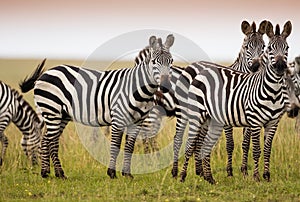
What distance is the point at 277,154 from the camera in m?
11.5

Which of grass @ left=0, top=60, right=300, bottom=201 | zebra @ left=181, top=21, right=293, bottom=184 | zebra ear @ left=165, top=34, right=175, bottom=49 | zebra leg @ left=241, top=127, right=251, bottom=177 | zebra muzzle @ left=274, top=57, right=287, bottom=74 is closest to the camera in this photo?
grass @ left=0, top=60, right=300, bottom=201

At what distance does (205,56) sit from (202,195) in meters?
3.83

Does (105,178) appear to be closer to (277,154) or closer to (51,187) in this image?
(51,187)

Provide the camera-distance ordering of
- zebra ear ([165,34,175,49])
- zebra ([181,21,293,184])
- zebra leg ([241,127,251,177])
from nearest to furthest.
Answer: zebra ([181,21,293,184]), zebra ear ([165,34,175,49]), zebra leg ([241,127,251,177])

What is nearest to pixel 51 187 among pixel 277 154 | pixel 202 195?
pixel 202 195

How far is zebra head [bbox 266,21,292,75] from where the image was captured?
8.47 meters

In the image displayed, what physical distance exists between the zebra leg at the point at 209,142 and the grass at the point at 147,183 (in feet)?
0.66

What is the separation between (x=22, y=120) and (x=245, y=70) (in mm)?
5218

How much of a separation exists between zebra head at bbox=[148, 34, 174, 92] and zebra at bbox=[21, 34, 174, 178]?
0.12 metres

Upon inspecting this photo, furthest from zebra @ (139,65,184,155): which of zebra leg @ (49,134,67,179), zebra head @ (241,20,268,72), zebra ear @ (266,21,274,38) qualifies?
zebra ear @ (266,21,274,38)

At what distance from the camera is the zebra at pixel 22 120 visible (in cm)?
1162

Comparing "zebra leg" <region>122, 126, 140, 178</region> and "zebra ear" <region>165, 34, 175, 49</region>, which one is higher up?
"zebra ear" <region>165, 34, 175, 49</region>

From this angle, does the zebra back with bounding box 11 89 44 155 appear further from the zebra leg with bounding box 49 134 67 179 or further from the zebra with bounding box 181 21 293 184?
the zebra with bounding box 181 21 293 184

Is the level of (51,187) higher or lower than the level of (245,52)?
lower
